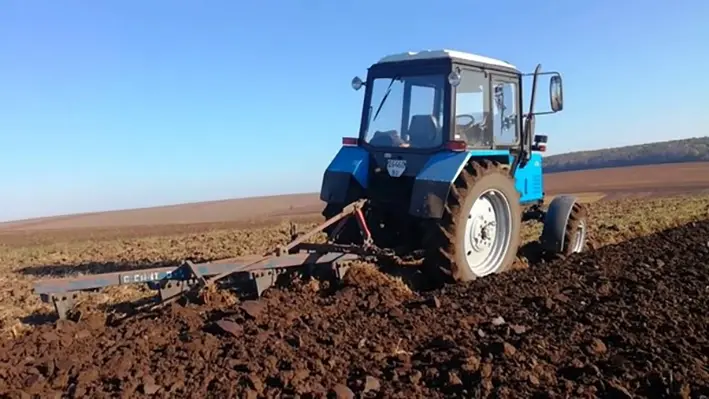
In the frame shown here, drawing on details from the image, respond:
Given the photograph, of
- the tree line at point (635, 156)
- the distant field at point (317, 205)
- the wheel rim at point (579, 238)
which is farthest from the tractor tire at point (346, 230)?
Result: the tree line at point (635, 156)

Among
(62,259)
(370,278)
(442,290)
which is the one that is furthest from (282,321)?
(62,259)

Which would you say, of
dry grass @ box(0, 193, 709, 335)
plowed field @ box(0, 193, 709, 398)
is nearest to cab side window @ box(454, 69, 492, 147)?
plowed field @ box(0, 193, 709, 398)

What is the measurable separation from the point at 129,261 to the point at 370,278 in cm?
478

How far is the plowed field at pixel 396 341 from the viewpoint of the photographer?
137 inches

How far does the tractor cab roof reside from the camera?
21.1ft

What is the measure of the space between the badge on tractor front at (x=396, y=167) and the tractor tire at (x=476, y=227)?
2.09 ft

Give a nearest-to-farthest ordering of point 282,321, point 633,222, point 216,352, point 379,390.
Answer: point 379,390, point 216,352, point 282,321, point 633,222

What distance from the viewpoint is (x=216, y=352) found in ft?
13.4

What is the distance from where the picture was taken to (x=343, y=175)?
22.2 feet

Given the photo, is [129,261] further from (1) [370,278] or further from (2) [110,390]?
(2) [110,390]

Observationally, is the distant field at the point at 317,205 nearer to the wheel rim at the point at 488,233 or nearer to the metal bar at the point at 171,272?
the wheel rim at the point at 488,233

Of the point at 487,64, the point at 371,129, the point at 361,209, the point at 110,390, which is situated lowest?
the point at 110,390

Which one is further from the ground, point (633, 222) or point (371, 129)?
point (371, 129)

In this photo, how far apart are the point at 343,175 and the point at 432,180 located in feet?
3.79
